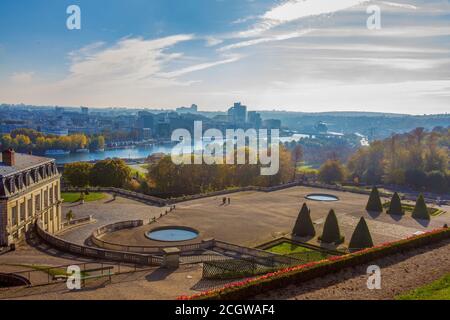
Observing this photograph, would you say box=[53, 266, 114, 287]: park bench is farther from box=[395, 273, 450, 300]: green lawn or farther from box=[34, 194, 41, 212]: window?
box=[395, 273, 450, 300]: green lawn

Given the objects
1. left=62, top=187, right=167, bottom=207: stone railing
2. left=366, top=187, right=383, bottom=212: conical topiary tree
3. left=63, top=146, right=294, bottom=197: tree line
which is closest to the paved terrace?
left=366, top=187, right=383, bottom=212: conical topiary tree

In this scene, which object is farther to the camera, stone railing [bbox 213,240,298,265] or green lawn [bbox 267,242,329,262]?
green lawn [bbox 267,242,329,262]

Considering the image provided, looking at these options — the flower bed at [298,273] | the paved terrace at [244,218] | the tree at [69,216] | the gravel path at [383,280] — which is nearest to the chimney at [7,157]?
the paved terrace at [244,218]

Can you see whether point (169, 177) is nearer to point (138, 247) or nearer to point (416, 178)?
point (138, 247)

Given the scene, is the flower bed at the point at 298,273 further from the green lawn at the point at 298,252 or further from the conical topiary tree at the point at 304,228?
the conical topiary tree at the point at 304,228

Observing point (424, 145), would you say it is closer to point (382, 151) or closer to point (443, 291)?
point (382, 151)
